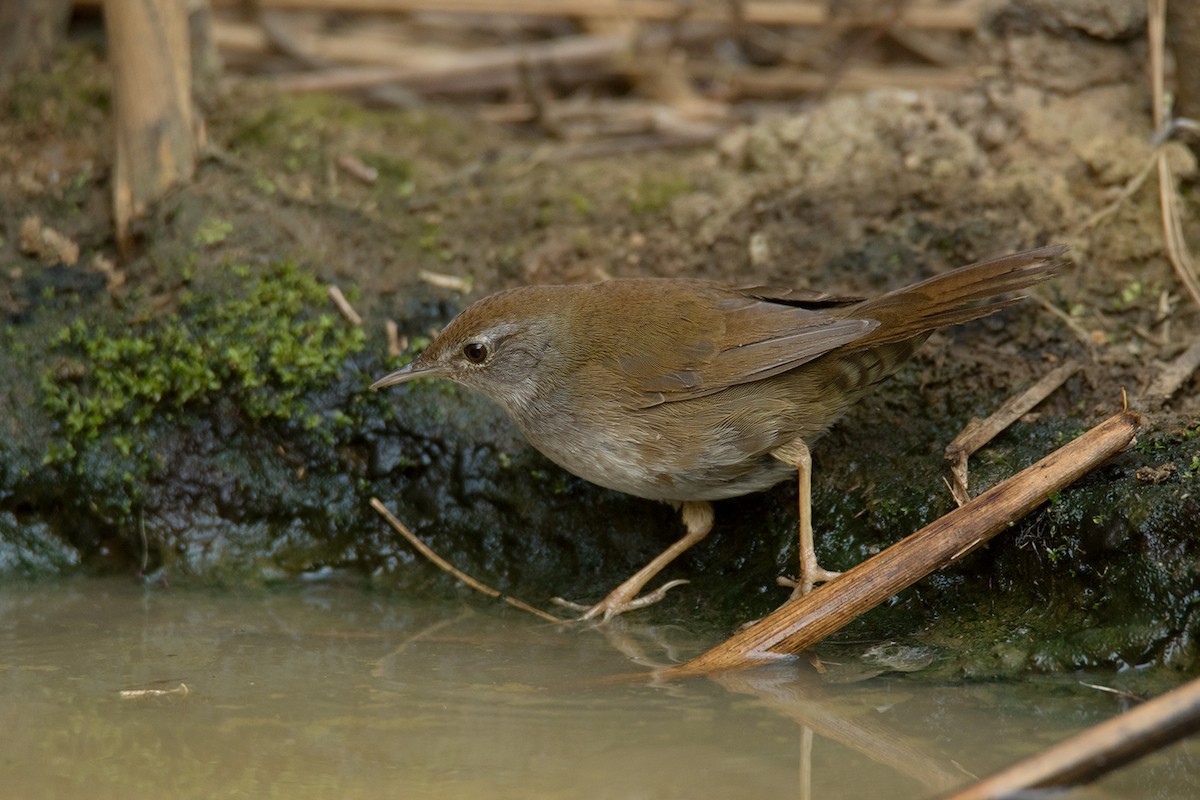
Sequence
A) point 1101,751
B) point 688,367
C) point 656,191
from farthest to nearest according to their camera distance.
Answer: point 656,191, point 688,367, point 1101,751

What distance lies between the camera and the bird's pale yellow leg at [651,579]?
177 inches

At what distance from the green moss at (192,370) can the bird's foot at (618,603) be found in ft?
4.45

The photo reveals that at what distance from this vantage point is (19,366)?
518cm

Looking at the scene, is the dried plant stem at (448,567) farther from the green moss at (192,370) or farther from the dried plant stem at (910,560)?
the dried plant stem at (910,560)

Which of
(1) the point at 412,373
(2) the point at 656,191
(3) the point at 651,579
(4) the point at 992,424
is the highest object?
(2) the point at 656,191

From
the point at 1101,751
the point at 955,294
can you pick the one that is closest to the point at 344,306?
the point at 955,294

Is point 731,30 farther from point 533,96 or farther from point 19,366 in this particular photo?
point 19,366

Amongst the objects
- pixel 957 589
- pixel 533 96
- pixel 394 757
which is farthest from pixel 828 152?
pixel 394 757

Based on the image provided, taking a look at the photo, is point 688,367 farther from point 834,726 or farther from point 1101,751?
point 1101,751

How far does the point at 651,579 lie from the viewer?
474 cm

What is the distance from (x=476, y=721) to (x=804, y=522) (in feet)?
4.67

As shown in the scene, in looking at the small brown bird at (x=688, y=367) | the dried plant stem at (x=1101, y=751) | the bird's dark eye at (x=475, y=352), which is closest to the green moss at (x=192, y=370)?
the small brown bird at (x=688, y=367)

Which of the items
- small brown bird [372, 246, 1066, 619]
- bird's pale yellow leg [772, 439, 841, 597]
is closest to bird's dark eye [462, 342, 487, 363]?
small brown bird [372, 246, 1066, 619]

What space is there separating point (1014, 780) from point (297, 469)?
137 inches
